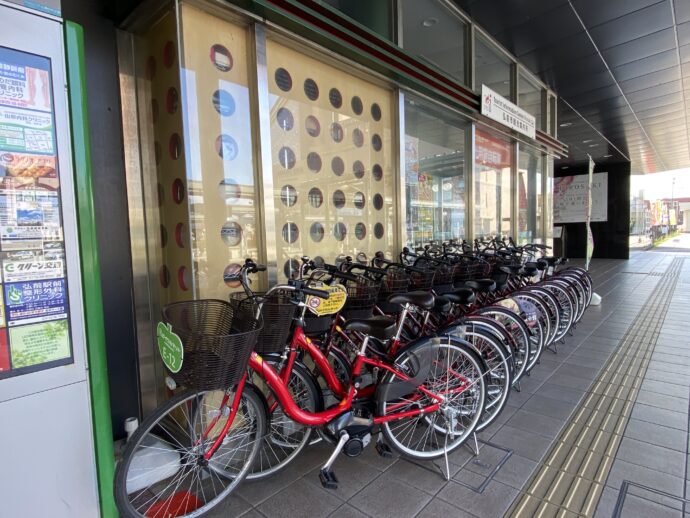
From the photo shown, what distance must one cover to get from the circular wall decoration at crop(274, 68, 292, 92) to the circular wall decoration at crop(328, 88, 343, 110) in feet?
1.61

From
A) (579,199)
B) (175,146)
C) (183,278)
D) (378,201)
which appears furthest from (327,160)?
(579,199)

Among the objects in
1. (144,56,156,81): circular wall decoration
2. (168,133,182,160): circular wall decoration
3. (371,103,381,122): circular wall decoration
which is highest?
(371,103,381,122): circular wall decoration

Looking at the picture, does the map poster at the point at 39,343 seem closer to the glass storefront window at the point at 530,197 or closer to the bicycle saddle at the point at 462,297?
the bicycle saddle at the point at 462,297

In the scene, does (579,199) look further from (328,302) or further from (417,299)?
(328,302)

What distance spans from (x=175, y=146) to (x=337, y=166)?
1630 mm

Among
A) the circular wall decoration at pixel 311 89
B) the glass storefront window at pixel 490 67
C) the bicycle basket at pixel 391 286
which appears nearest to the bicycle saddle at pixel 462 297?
the bicycle basket at pixel 391 286

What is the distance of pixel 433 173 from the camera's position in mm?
5262

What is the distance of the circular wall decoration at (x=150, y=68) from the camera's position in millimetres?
2635

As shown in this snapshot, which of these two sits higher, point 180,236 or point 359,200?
point 359,200

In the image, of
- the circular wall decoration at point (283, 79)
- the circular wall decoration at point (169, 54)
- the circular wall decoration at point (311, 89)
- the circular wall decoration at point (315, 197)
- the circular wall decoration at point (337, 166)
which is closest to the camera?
the circular wall decoration at point (169, 54)

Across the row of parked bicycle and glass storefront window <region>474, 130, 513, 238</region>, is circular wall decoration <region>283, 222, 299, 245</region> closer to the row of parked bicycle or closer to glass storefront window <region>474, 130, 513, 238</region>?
the row of parked bicycle

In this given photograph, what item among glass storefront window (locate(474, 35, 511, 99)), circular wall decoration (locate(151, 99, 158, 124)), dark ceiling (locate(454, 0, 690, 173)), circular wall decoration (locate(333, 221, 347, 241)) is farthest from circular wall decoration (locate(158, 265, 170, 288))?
glass storefront window (locate(474, 35, 511, 99))

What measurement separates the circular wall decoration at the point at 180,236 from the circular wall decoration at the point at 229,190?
34 cm

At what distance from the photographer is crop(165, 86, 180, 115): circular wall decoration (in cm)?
248
